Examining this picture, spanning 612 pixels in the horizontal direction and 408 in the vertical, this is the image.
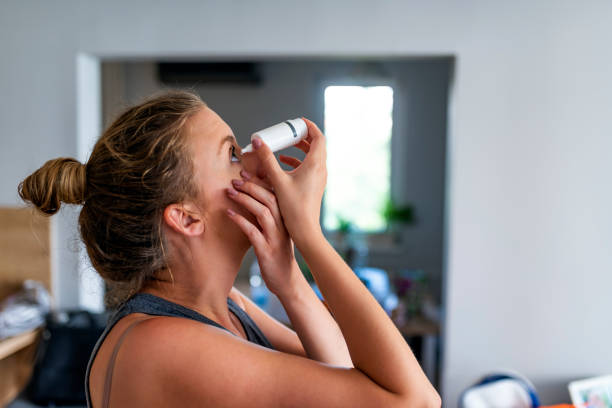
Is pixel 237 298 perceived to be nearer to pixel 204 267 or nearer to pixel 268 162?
pixel 204 267

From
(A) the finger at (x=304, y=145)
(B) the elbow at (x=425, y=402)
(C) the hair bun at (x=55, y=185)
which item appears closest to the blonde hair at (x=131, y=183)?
(C) the hair bun at (x=55, y=185)

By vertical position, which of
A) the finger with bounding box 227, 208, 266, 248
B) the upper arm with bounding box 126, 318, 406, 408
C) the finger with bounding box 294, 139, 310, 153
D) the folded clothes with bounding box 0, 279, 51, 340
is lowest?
the folded clothes with bounding box 0, 279, 51, 340

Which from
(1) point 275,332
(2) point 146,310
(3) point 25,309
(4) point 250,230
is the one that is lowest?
(3) point 25,309

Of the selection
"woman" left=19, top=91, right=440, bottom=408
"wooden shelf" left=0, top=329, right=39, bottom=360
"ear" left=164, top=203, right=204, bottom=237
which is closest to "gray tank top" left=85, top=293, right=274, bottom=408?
"woman" left=19, top=91, right=440, bottom=408

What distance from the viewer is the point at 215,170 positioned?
0.79 metres

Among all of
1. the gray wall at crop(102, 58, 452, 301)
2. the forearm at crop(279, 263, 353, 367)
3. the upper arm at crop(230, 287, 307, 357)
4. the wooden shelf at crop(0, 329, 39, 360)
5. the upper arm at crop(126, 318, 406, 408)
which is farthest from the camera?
the gray wall at crop(102, 58, 452, 301)

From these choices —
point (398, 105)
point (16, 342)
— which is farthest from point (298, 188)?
point (398, 105)

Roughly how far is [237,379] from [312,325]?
288mm

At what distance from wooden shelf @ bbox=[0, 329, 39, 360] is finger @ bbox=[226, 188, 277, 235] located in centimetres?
183

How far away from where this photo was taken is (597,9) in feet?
6.90

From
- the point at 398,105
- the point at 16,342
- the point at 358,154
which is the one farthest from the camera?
the point at 358,154

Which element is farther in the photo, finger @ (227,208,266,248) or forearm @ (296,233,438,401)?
finger @ (227,208,266,248)

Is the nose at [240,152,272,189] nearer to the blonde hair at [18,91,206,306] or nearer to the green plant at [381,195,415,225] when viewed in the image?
the blonde hair at [18,91,206,306]

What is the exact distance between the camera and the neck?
31.8 inches
